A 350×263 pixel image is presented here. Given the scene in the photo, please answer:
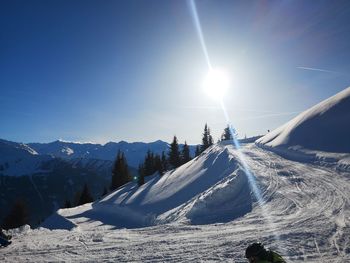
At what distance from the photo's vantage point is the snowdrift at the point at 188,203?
20203mm

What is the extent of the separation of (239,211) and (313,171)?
815cm

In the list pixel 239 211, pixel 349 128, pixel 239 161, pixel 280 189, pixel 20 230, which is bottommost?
pixel 20 230

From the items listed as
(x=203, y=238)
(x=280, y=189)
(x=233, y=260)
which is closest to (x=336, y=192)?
(x=280, y=189)

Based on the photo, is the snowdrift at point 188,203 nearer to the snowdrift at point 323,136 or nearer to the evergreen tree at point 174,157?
the snowdrift at point 323,136

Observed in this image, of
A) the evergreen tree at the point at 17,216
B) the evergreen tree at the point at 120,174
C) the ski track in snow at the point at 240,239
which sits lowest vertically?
the evergreen tree at the point at 17,216

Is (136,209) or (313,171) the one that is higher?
(313,171)

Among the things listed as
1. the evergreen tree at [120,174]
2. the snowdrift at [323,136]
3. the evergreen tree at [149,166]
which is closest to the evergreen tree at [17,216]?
the evergreen tree at [120,174]

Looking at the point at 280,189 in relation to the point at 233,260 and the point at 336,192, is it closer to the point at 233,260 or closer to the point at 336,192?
the point at 336,192

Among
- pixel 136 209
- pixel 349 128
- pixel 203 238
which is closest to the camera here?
pixel 203 238

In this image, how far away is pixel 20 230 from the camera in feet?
65.5

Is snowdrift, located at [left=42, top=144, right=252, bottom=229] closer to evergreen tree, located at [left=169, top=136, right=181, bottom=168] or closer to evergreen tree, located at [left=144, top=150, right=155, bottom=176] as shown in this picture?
evergreen tree, located at [left=169, top=136, right=181, bottom=168]

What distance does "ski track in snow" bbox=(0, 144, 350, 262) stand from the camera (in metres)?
10.2

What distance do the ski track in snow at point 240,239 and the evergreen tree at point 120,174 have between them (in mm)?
52642

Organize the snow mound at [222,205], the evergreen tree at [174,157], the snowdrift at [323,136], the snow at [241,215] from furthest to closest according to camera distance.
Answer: the evergreen tree at [174,157], the snowdrift at [323,136], the snow mound at [222,205], the snow at [241,215]
